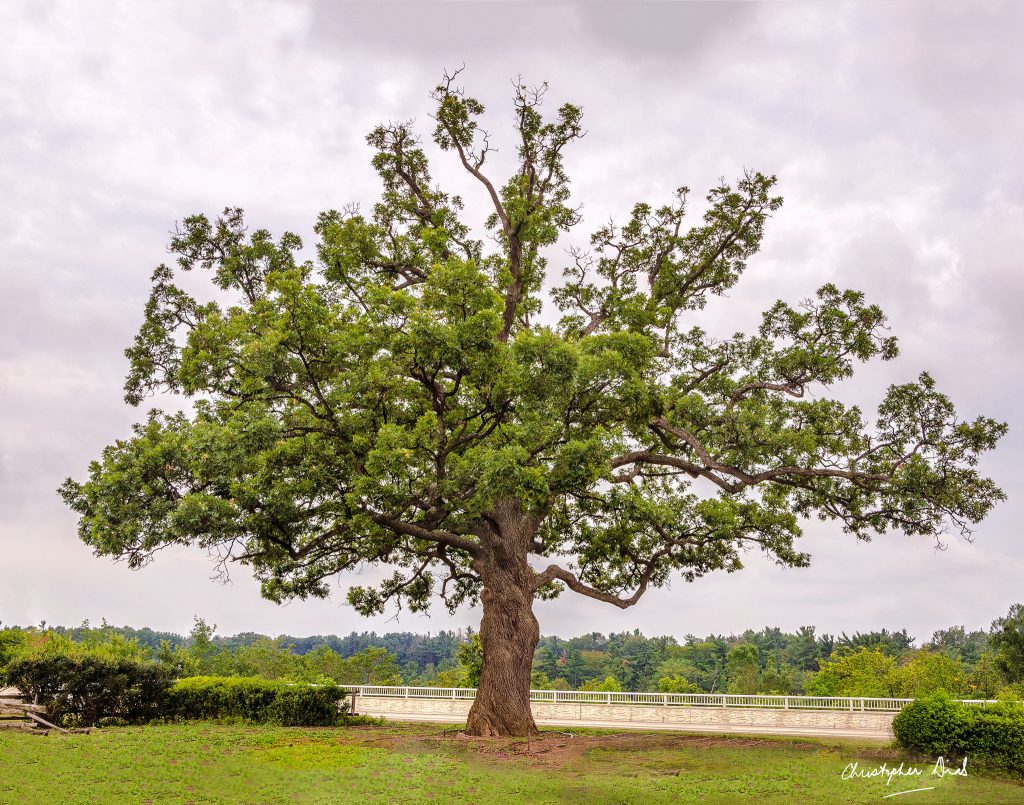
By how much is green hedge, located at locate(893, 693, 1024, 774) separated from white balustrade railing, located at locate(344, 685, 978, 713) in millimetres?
11055

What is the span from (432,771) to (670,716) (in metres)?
15.9

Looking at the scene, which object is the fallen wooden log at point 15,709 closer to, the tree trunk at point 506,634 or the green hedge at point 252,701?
the green hedge at point 252,701

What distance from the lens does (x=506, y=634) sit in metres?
17.9

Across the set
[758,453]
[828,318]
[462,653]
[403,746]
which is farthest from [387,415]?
[462,653]

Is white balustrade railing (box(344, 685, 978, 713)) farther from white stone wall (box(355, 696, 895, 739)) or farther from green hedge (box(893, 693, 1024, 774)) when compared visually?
green hedge (box(893, 693, 1024, 774))

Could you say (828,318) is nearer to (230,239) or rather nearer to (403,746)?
(403,746)

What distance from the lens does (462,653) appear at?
125 ft

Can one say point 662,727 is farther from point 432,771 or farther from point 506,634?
point 432,771

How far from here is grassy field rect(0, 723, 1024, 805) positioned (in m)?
11.5

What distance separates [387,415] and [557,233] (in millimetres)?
7579

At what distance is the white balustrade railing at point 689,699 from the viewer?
25.9 meters

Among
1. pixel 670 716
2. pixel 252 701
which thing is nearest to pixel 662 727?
pixel 670 716

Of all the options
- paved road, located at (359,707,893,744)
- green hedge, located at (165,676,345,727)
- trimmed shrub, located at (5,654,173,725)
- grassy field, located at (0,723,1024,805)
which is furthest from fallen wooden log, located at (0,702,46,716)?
paved road, located at (359,707,893,744)

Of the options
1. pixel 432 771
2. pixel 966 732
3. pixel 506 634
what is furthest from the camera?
pixel 506 634
